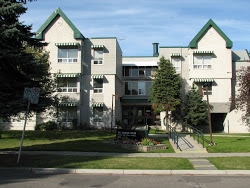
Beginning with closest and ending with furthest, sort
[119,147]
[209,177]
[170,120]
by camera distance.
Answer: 1. [209,177]
2. [119,147]
3. [170,120]

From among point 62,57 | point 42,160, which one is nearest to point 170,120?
point 62,57

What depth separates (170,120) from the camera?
3647 cm

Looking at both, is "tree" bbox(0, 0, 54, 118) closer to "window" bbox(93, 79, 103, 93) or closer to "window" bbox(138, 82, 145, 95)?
"window" bbox(93, 79, 103, 93)

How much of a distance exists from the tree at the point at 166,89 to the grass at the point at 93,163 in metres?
20.5

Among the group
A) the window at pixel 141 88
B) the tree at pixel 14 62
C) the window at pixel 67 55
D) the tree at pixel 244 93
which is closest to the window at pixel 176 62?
the window at pixel 141 88

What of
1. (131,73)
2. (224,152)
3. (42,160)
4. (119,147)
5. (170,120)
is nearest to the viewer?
(42,160)

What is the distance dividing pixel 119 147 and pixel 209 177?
901cm

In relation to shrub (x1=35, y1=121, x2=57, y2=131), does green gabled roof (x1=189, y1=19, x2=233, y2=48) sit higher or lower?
higher

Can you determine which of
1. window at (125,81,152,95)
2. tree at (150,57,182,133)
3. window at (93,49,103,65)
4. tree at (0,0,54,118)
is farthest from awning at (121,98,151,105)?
tree at (0,0,54,118)

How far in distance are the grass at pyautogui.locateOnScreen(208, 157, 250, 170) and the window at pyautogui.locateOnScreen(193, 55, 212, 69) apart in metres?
→ 24.2

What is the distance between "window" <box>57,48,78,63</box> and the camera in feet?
114

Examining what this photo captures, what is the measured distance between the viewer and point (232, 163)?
1239 centimetres

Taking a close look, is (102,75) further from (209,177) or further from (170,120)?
(209,177)

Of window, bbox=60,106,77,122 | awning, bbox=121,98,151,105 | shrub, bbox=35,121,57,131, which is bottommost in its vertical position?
shrub, bbox=35,121,57,131
